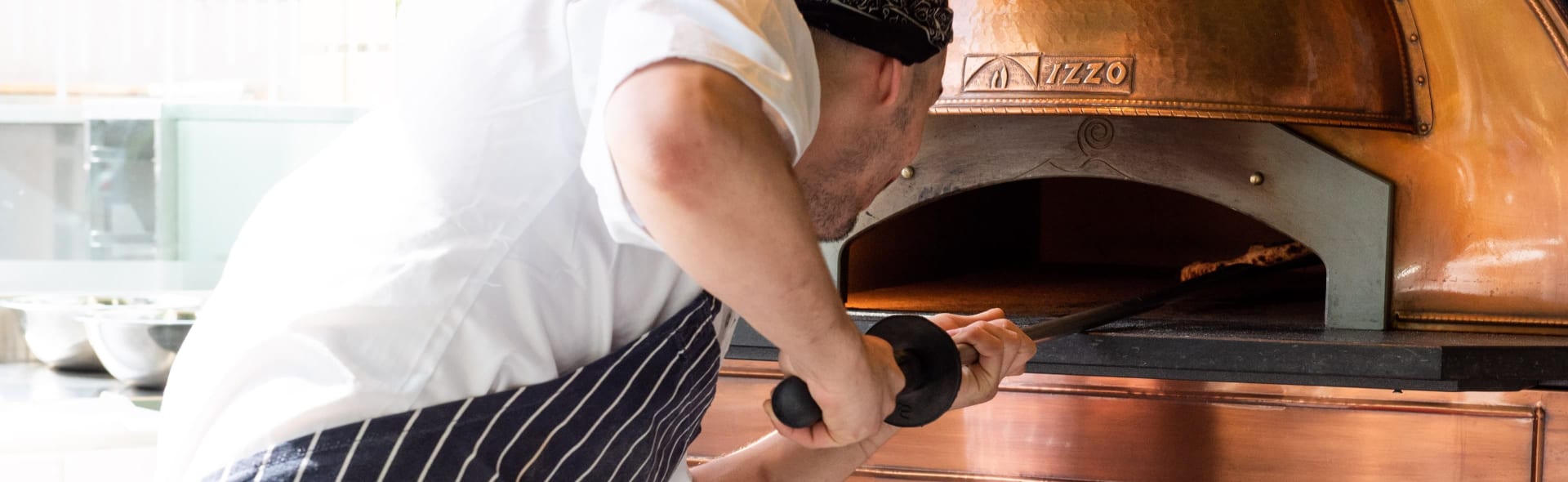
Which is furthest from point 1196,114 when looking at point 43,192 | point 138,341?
point 43,192

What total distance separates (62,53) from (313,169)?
2088mm

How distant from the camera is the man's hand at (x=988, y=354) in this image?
946 mm

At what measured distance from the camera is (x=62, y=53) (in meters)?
2.50

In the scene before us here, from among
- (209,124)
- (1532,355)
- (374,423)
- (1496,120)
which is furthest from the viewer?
(209,124)

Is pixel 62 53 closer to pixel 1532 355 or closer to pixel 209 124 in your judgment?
pixel 209 124

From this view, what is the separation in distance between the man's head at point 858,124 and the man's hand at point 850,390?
12cm

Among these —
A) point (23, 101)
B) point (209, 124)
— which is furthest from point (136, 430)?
point (23, 101)

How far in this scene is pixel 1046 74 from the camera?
1332 millimetres

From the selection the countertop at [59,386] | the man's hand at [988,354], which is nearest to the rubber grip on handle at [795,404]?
the man's hand at [988,354]

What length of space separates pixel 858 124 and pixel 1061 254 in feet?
4.99

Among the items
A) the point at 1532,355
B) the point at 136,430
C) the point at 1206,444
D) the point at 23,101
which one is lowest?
the point at 136,430

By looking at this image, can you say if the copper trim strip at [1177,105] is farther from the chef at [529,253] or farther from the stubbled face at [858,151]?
the chef at [529,253]

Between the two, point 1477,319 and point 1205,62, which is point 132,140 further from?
point 1477,319

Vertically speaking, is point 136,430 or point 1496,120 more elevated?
point 1496,120
